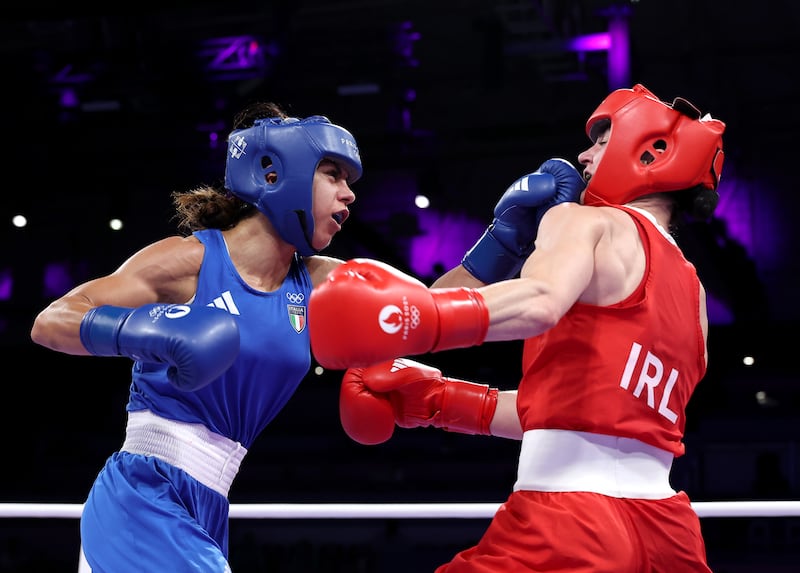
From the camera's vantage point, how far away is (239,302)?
6.86 ft

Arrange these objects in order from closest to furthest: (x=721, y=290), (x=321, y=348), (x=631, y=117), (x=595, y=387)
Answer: (x=321, y=348), (x=595, y=387), (x=631, y=117), (x=721, y=290)

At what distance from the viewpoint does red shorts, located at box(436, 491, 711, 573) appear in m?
1.59

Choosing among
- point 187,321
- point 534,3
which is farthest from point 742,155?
point 187,321

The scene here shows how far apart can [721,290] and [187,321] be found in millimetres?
7939

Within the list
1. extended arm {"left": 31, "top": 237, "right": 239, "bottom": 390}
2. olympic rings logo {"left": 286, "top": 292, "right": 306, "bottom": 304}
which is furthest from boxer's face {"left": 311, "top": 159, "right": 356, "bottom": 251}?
extended arm {"left": 31, "top": 237, "right": 239, "bottom": 390}

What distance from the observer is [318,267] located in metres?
2.39

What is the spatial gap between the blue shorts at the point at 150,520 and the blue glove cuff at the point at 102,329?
0.32 meters

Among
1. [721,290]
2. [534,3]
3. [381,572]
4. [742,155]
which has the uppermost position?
[534,3]

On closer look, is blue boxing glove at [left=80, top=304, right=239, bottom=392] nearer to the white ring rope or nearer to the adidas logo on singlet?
the adidas logo on singlet

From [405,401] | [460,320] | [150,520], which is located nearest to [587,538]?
[460,320]

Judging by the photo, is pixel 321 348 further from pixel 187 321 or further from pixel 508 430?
pixel 508 430

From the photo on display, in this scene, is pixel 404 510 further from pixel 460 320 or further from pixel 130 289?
pixel 460 320

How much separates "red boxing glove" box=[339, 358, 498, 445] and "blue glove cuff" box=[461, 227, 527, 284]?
0.86 feet

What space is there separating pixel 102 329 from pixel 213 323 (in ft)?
0.71
